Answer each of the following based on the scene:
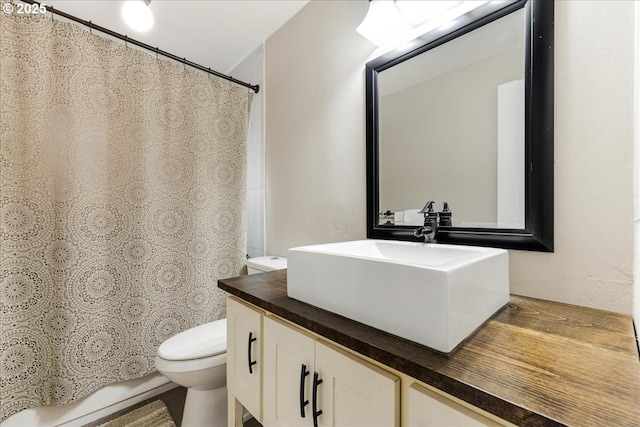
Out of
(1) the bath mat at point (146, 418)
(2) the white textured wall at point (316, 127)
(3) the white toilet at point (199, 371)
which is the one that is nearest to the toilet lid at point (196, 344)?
(3) the white toilet at point (199, 371)

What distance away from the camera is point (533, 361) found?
1.50 feet

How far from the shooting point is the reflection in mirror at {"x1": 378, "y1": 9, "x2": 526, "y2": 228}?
0.83 m

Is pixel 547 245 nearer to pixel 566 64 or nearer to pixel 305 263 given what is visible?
pixel 566 64

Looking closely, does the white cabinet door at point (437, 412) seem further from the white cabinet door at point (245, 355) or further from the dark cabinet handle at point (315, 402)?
the white cabinet door at point (245, 355)

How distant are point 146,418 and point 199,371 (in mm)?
574

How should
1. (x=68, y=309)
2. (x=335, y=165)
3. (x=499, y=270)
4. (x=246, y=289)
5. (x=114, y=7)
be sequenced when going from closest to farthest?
1. (x=499, y=270)
2. (x=246, y=289)
3. (x=68, y=309)
4. (x=335, y=165)
5. (x=114, y=7)

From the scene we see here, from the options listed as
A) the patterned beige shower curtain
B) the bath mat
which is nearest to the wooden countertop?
the patterned beige shower curtain

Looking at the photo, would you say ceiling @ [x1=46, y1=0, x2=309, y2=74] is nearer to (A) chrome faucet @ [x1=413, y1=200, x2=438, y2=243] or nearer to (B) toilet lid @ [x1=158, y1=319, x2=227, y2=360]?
(A) chrome faucet @ [x1=413, y1=200, x2=438, y2=243]

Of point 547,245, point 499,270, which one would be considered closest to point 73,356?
point 499,270

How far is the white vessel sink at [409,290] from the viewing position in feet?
1.64

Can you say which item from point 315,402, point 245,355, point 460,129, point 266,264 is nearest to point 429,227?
point 460,129

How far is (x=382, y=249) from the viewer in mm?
1021

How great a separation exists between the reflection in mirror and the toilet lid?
0.96m

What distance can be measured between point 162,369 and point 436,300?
1222mm
